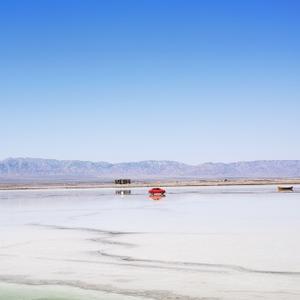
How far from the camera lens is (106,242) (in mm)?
20328

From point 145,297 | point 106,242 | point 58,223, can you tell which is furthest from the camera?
point 58,223

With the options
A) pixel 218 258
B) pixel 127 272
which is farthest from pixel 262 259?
pixel 127 272

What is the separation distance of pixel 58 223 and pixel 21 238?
20.4ft

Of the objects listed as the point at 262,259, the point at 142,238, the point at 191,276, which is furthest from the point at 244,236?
the point at 191,276

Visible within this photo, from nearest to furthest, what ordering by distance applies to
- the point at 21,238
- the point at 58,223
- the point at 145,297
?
the point at 145,297 → the point at 21,238 → the point at 58,223

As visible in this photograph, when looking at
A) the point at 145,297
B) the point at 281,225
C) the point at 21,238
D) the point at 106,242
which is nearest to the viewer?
the point at 145,297

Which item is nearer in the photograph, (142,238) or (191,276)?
(191,276)

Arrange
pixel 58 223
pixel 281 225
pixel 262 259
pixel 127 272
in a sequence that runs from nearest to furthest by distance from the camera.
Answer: pixel 127 272 → pixel 262 259 → pixel 281 225 → pixel 58 223

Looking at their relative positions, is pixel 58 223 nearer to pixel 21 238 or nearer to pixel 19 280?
pixel 21 238

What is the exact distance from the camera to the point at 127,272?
14.2m

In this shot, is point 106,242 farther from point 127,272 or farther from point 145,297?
point 145,297

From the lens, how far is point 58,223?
1107 inches

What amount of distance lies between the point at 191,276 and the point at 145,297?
7.55ft

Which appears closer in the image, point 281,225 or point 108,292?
point 108,292
